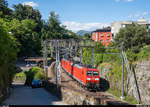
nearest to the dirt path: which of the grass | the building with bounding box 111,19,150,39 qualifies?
the grass

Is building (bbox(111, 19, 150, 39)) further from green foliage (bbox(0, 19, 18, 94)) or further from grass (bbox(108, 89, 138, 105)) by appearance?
green foliage (bbox(0, 19, 18, 94))

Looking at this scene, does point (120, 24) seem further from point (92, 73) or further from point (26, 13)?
point (26, 13)

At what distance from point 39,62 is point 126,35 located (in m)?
34.0

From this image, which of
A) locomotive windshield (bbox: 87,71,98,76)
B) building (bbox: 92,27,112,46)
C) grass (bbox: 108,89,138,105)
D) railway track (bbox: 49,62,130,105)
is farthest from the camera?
building (bbox: 92,27,112,46)

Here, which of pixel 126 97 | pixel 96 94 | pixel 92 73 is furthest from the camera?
pixel 92 73

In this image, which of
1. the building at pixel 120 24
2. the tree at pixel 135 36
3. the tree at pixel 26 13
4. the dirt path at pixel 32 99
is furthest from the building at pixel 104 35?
the dirt path at pixel 32 99

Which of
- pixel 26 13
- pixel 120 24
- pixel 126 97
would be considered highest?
pixel 26 13

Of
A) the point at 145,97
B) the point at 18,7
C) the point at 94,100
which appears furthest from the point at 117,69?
the point at 18,7

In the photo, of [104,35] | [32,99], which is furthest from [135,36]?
[104,35]

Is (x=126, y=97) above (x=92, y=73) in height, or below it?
below

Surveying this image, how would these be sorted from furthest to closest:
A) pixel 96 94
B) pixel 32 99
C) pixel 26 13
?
pixel 26 13
pixel 32 99
pixel 96 94

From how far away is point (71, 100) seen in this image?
19359mm

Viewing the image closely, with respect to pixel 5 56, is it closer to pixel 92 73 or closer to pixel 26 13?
pixel 92 73

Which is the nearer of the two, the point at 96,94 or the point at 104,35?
the point at 96,94
